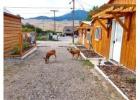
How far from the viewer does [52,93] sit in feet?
25.3

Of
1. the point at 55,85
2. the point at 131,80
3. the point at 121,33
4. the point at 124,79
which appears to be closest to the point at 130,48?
the point at 121,33

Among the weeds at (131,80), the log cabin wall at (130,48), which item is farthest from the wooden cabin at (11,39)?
the weeds at (131,80)

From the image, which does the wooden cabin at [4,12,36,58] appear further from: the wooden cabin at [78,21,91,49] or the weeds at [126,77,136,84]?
the weeds at [126,77,136,84]

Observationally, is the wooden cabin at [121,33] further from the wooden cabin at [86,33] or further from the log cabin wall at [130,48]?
the wooden cabin at [86,33]

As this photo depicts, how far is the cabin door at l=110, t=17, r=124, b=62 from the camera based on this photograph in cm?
1361

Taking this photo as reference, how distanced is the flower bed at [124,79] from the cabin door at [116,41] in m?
1.77

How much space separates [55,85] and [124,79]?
2.16 meters

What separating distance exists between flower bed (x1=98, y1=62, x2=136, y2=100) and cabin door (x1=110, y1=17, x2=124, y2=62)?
1769mm

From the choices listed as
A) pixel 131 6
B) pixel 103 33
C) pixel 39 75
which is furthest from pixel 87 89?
pixel 103 33

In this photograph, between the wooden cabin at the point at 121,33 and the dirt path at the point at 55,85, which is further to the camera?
the wooden cabin at the point at 121,33

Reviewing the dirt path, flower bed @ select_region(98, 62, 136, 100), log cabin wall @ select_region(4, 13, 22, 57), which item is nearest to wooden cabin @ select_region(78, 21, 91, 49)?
log cabin wall @ select_region(4, 13, 22, 57)

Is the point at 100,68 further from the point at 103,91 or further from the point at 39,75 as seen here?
the point at 103,91

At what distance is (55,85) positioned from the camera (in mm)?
8820

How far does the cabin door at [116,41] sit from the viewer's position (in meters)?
13.6
